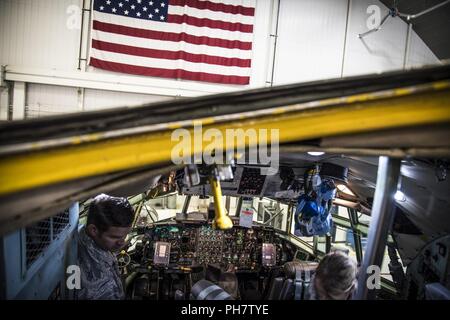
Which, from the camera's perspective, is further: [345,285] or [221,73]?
[221,73]

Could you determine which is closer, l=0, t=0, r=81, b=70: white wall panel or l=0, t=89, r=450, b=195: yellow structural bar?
l=0, t=89, r=450, b=195: yellow structural bar

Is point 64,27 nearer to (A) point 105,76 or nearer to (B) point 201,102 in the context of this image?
(A) point 105,76

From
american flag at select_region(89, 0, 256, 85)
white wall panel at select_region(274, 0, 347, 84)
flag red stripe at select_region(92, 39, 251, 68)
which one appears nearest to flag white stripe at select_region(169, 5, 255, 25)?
american flag at select_region(89, 0, 256, 85)

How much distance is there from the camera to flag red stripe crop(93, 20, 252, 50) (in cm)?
533

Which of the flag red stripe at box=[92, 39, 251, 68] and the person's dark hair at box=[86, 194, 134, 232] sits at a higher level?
the flag red stripe at box=[92, 39, 251, 68]

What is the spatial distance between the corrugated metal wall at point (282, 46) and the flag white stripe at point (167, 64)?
0.39 m

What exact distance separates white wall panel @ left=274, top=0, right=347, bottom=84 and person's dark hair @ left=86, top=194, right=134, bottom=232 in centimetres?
479

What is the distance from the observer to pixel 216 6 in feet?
18.8

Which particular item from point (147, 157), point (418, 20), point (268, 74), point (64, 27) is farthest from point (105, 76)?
point (418, 20)

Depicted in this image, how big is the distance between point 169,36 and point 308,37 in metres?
3.29

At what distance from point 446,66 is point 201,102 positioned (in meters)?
1.07

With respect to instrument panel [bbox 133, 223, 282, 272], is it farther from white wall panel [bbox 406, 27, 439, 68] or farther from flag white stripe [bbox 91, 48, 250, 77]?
white wall panel [bbox 406, 27, 439, 68]

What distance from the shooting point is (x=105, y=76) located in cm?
554
